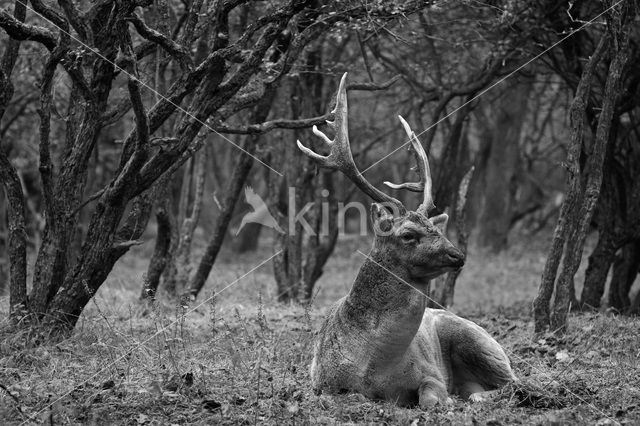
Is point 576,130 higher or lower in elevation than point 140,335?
higher

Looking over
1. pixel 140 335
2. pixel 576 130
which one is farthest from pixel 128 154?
pixel 576 130

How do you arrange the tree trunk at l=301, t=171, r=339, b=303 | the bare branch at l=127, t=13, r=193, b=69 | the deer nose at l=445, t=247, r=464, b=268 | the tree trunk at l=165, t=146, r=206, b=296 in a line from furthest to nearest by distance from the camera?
the tree trunk at l=301, t=171, r=339, b=303, the tree trunk at l=165, t=146, r=206, b=296, the bare branch at l=127, t=13, r=193, b=69, the deer nose at l=445, t=247, r=464, b=268

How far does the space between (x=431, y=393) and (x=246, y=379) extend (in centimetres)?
140

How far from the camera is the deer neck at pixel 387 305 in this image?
22.3 ft

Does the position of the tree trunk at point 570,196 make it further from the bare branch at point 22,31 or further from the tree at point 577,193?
the bare branch at point 22,31

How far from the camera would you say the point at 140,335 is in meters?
8.69

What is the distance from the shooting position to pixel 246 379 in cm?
724

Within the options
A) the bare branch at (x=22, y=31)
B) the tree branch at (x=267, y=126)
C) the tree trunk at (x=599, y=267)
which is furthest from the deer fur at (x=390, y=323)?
the tree trunk at (x=599, y=267)

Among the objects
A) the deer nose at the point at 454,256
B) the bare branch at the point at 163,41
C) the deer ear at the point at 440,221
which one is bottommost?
the deer nose at the point at 454,256

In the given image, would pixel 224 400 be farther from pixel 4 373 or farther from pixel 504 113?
pixel 504 113

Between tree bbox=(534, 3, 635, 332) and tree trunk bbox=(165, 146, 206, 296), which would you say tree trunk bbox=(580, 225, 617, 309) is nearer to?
tree bbox=(534, 3, 635, 332)

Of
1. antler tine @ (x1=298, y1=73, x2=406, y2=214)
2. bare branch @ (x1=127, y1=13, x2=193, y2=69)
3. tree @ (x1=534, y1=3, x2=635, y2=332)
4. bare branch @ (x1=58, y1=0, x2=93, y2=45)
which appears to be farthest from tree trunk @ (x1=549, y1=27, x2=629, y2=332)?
bare branch @ (x1=58, y1=0, x2=93, y2=45)

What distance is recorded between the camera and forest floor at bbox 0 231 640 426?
6.29 meters

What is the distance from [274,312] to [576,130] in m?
4.22
